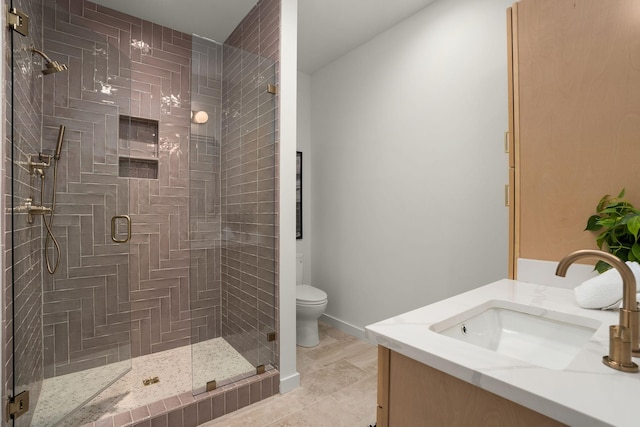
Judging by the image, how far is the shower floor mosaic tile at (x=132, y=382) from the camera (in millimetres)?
1649

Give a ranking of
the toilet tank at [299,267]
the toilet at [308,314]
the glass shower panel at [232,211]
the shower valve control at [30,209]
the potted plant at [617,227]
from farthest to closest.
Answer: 1. the toilet tank at [299,267]
2. the toilet at [308,314]
3. the glass shower panel at [232,211]
4. the shower valve control at [30,209]
5. the potted plant at [617,227]

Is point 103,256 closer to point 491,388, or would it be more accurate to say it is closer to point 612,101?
point 491,388

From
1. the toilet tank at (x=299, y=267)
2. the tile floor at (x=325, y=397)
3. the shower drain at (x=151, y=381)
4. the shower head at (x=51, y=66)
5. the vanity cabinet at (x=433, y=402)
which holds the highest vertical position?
the shower head at (x=51, y=66)

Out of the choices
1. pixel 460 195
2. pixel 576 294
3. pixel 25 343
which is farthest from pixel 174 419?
pixel 460 195

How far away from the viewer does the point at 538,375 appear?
643 mm

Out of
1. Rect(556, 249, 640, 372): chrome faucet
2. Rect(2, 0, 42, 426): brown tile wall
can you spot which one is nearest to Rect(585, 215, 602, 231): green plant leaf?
Rect(556, 249, 640, 372): chrome faucet

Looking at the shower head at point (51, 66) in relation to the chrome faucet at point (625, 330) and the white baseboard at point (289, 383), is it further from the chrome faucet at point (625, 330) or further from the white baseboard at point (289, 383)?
the chrome faucet at point (625, 330)

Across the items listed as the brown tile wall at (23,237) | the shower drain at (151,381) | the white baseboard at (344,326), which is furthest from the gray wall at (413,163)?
the brown tile wall at (23,237)

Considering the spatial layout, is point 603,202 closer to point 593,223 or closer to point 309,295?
point 593,223

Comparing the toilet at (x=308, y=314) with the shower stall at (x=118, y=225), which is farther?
the toilet at (x=308, y=314)

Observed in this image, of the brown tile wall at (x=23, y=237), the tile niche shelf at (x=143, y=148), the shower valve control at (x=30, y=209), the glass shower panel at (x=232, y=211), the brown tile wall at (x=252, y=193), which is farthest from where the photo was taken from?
the tile niche shelf at (x=143, y=148)

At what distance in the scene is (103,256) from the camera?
1988 mm

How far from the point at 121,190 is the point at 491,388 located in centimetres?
227

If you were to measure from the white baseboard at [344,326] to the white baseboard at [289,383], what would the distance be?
91 cm
